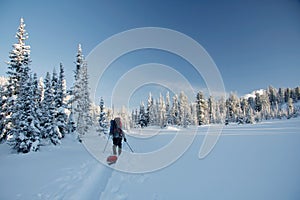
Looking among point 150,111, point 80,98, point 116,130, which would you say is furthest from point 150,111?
point 116,130

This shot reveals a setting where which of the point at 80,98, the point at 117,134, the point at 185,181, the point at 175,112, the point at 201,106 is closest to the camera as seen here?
the point at 185,181

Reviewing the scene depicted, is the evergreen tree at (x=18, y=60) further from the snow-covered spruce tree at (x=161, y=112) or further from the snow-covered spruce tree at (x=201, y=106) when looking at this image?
the snow-covered spruce tree at (x=161, y=112)

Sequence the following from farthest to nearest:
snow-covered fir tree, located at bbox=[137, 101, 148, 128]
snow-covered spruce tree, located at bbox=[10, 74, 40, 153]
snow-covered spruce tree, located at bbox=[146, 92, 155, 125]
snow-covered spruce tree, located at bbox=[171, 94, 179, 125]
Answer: snow-covered spruce tree, located at bbox=[146, 92, 155, 125], snow-covered fir tree, located at bbox=[137, 101, 148, 128], snow-covered spruce tree, located at bbox=[171, 94, 179, 125], snow-covered spruce tree, located at bbox=[10, 74, 40, 153]

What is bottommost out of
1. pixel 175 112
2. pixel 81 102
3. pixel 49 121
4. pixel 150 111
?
pixel 49 121

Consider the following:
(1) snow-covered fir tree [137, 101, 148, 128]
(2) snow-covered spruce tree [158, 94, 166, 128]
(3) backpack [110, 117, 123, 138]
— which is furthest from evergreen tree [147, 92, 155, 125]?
(3) backpack [110, 117, 123, 138]

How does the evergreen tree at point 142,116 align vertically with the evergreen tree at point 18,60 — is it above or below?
below

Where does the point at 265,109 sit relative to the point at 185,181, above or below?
above

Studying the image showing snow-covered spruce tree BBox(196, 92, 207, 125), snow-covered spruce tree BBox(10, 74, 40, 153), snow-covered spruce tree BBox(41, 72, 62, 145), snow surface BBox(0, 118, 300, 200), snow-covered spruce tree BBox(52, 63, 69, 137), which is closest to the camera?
snow surface BBox(0, 118, 300, 200)

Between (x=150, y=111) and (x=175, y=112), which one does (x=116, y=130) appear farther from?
(x=150, y=111)

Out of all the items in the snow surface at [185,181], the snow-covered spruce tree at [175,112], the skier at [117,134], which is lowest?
the snow surface at [185,181]

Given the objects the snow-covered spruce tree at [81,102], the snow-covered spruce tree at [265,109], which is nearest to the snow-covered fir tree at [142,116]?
the snow-covered spruce tree at [81,102]

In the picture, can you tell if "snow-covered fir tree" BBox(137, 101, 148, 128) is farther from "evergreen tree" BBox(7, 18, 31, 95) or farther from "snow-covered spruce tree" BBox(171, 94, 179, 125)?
"evergreen tree" BBox(7, 18, 31, 95)

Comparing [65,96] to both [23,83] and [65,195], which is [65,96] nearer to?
[23,83]

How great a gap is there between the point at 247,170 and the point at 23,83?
713 inches
